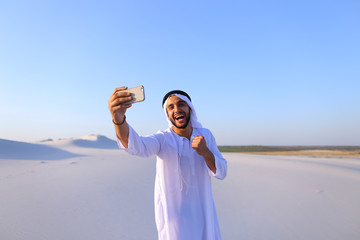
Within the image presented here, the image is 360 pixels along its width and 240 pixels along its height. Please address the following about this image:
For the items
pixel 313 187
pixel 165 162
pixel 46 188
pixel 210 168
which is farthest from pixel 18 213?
pixel 313 187

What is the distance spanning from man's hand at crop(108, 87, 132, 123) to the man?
3.0 inches

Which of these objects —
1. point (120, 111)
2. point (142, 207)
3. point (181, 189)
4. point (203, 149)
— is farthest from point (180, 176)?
point (142, 207)

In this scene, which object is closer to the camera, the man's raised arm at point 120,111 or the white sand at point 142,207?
the man's raised arm at point 120,111

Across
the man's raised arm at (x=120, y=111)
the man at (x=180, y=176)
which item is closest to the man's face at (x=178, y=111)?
the man at (x=180, y=176)

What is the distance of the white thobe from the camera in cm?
179

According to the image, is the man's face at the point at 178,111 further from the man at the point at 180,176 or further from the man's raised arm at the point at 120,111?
the man's raised arm at the point at 120,111

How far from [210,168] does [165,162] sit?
1.30 ft

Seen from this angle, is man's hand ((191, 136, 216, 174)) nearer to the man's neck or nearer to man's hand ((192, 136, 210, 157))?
man's hand ((192, 136, 210, 157))

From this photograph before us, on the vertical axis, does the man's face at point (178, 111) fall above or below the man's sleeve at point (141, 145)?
above

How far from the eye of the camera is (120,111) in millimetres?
1573

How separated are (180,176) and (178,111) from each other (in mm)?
584

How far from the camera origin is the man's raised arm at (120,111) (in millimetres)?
1493

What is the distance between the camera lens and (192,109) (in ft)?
7.41

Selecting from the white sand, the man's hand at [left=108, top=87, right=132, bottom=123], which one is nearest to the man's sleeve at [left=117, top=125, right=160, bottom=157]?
the man's hand at [left=108, top=87, right=132, bottom=123]
